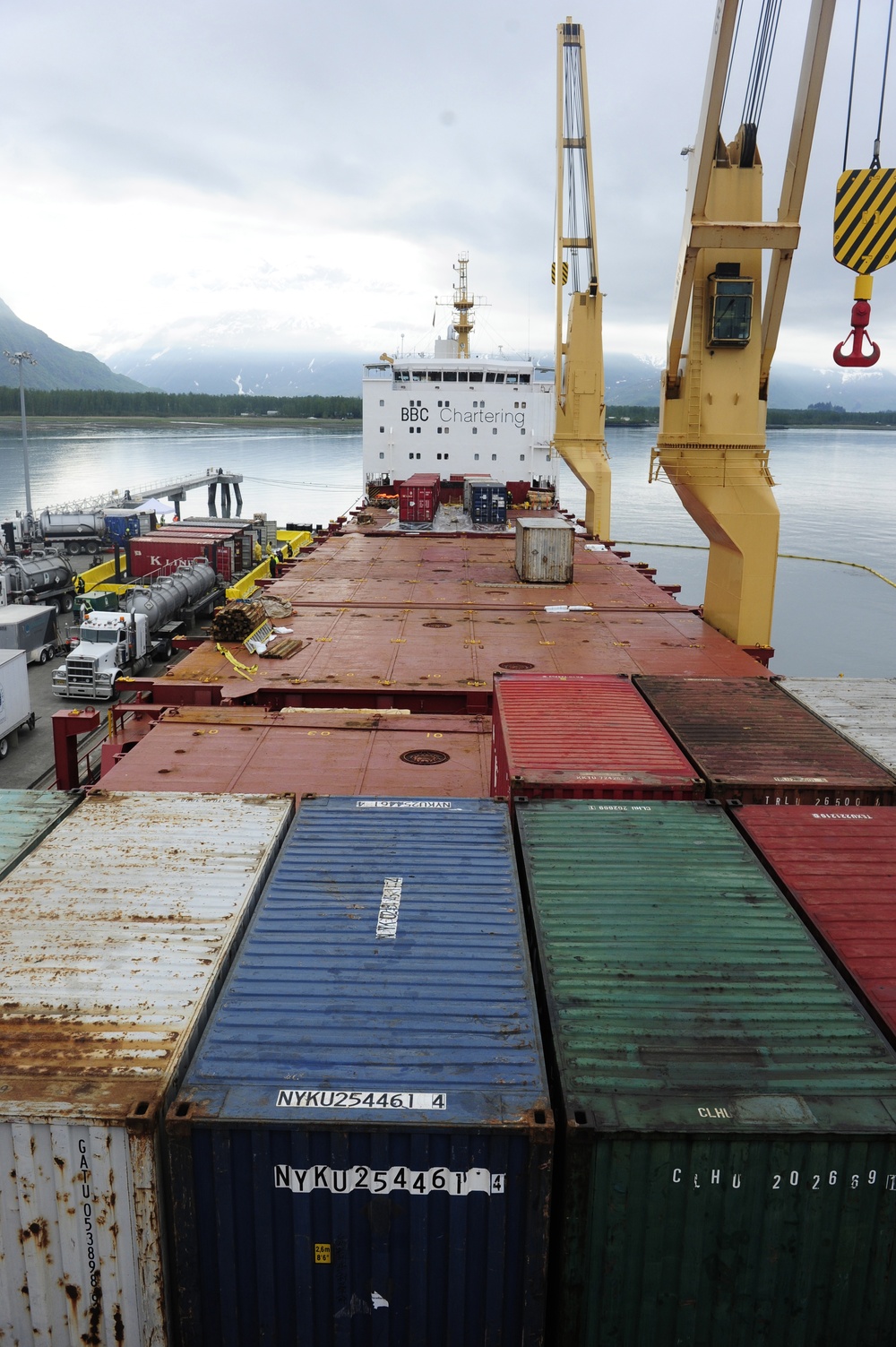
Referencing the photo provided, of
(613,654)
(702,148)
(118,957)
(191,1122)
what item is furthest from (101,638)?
(191,1122)

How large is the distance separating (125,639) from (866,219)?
21147mm

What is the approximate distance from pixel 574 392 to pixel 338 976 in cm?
3587

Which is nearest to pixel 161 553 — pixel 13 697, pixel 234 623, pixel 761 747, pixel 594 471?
pixel 13 697

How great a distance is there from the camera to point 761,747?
11.1 m

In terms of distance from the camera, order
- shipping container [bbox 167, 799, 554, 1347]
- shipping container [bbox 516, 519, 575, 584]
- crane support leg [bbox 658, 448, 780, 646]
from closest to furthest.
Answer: shipping container [bbox 167, 799, 554, 1347]
crane support leg [bbox 658, 448, 780, 646]
shipping container [bbox 516, 519, 575, 584]

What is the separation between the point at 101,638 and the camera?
25875 mm

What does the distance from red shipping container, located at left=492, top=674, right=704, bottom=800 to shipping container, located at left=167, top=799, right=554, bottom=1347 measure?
3810 millimetres

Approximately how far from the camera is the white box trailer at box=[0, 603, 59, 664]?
26.3m

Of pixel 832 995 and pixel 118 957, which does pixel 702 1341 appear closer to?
pixel 832 995

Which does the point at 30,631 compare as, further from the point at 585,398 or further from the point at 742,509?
the point at 585,398

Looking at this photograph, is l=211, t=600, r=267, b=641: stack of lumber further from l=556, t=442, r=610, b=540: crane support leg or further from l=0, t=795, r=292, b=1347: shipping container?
l=556, t=442, r=610, b=540: crane support leg

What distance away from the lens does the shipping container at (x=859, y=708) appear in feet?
36.7

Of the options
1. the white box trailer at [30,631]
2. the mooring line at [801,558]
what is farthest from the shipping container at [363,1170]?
the mooring line at [801,558]

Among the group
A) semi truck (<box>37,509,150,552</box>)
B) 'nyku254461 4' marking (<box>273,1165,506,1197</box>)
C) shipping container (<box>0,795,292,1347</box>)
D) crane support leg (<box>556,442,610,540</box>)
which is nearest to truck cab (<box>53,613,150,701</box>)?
shipping container (<box>0,795,292,1347</box>)
